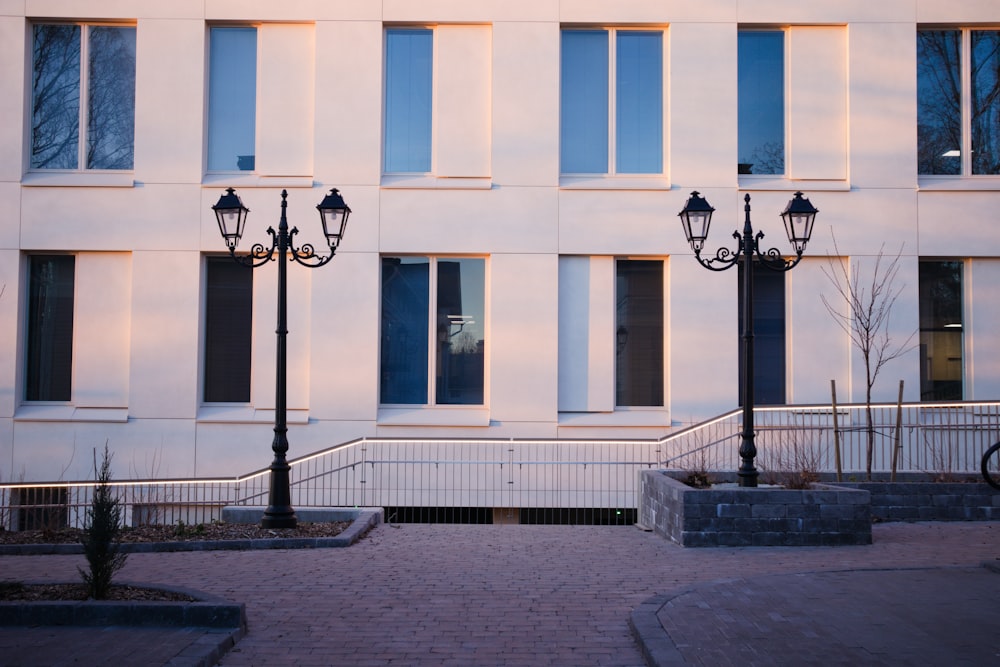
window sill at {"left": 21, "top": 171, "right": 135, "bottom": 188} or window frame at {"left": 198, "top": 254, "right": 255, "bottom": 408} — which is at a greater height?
window sill at {"left": 21, "top": 171, "right": 135, "bottom": 188}

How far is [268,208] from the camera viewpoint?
770 inches

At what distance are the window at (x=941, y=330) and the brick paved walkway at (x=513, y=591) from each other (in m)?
6.02

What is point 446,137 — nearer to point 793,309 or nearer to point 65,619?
point 793,309

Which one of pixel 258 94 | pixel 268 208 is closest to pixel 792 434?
pixel 268 208

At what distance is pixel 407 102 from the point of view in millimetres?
19953

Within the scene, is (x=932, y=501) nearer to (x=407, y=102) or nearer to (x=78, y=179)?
(x=407, y=102)

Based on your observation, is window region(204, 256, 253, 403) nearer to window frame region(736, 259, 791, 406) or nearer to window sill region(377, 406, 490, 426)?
window sill region(377, 406, 490, 426)

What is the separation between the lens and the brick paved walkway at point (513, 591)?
7.29 meters

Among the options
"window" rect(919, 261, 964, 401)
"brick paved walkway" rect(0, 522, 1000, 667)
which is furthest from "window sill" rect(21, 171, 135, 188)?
"window" rect(919, 261, 964, 401)

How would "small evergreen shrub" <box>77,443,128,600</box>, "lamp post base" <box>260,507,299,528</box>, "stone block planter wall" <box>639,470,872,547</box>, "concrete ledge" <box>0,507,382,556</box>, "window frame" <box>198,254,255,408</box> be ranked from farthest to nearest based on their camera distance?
"window frame" <box>198,254,255,408</box> → "lamp post base" <box>260,507,299,528</box> → "stone block planter wall" <box>639,470,872,547</box> → "concrete ledge" <box>0,507,382,556</box> → "small evergreen shrub" <box>77,443,128,600</box>

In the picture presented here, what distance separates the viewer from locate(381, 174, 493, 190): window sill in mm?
19516

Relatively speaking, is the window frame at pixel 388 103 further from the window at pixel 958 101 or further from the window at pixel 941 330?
the window at pixel 941 330

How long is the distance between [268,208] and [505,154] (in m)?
4.72

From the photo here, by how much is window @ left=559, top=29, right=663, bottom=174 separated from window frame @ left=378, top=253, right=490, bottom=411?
9.77 feet
